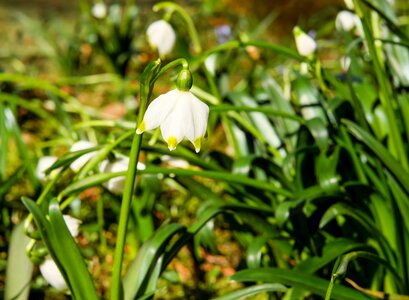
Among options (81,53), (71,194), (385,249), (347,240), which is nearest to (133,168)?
(71,194)

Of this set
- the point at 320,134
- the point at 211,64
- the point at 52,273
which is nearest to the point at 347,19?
the point at 211,64

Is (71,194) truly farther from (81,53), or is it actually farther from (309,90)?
(81,53)

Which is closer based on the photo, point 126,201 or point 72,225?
point 126,201

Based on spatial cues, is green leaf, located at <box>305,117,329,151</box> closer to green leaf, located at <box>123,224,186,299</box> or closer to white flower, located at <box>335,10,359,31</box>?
green leaf, located at <box>123,224,186,299</box>

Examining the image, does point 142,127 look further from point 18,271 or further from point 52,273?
point 18,271

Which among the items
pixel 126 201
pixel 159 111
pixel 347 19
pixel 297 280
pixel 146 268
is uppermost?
pixel 347 19

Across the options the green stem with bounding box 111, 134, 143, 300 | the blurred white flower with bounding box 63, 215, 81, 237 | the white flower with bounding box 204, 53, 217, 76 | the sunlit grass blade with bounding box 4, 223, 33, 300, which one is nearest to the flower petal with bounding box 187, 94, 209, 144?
the green stem with bounding box 111, 134, 143, 300

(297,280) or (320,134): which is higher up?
(320,134)
